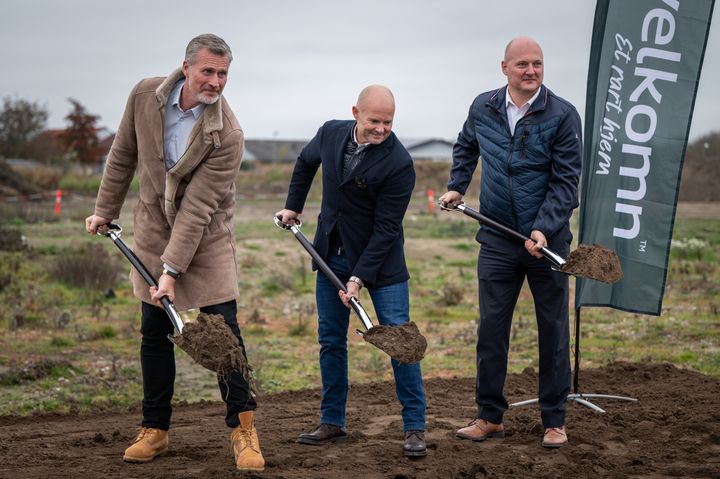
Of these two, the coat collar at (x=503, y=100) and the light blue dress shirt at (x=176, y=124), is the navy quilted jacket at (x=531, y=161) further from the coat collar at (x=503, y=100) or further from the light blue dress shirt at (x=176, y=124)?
the light blue dress shirt at (x=176, y=124)

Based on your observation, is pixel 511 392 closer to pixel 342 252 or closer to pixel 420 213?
pixel 342 252

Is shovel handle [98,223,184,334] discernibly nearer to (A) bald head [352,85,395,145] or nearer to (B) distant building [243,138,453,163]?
(A) bald head [352,85,395,145]

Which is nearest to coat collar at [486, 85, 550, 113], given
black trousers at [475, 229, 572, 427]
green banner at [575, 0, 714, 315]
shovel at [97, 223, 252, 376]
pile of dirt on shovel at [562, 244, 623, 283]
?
black trousers at [475, 229, 572, 427]

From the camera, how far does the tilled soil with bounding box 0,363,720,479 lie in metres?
5.32

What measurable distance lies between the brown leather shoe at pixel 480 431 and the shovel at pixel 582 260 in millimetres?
1137

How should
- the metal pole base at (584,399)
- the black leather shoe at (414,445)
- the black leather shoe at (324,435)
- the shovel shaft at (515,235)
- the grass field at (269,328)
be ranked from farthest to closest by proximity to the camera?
the grass field at (269,328) → the metal pole base at (584,399) → the black leather shoe at (324,435) → the shovel shaft at (515,235) → the black leather shoe at (414,445)

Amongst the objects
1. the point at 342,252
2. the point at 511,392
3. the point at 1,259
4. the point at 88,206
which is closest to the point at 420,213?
the point at 88,206

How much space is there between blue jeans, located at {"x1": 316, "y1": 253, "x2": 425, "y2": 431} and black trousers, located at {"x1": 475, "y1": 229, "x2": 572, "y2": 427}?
60 centimetres

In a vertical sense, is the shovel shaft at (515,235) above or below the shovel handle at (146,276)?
above

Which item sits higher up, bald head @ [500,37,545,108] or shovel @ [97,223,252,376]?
bald head @ [500,37,545,108]

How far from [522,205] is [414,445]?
159 centimetres

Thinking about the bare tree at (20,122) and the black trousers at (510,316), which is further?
the bare tree at (20,122)

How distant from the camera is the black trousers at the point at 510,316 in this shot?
5.97 m

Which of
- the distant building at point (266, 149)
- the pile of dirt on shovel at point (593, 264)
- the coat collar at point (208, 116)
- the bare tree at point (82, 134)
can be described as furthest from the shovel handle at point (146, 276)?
the distant building at point (266, 149)
